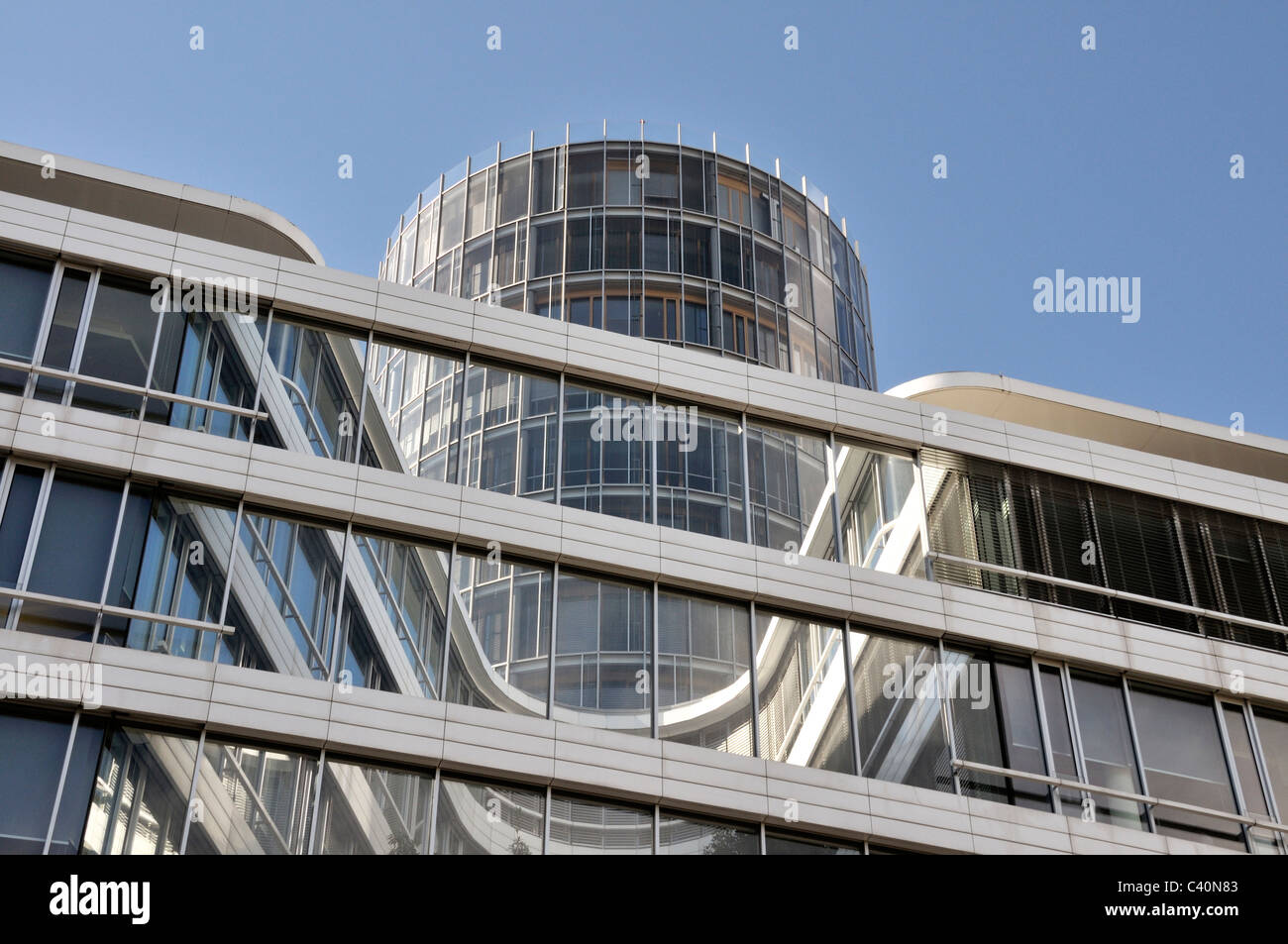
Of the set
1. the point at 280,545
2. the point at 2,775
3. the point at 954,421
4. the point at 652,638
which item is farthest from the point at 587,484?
the point at 2,775

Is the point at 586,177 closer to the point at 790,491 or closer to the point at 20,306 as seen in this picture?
the point at 790,491

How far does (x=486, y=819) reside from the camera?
18.6 m

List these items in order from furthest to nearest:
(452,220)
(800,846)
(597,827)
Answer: (452,220) < (800,846) < (597,827)

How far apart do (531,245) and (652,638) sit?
1016 inches

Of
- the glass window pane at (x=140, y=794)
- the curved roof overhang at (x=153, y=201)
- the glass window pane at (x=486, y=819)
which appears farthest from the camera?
the curved roof overhang at (x=153, y=201)

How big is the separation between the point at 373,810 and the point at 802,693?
20.1 feet

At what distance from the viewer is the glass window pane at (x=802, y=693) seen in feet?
66.6

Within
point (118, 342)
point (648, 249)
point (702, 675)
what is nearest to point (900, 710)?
point (702, 675)

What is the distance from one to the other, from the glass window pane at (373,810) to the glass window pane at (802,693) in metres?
4.74

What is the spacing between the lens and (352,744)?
18.3 m

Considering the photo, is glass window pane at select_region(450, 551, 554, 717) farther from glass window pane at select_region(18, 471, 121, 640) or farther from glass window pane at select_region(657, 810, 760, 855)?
glass window pane at select_region(18, 471, 121, 640)

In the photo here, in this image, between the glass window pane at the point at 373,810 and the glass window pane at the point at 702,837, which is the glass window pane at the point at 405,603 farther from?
the glass window pane at the point at 702,837

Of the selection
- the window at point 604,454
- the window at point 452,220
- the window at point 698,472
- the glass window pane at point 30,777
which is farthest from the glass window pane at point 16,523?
the window at point 452,220
